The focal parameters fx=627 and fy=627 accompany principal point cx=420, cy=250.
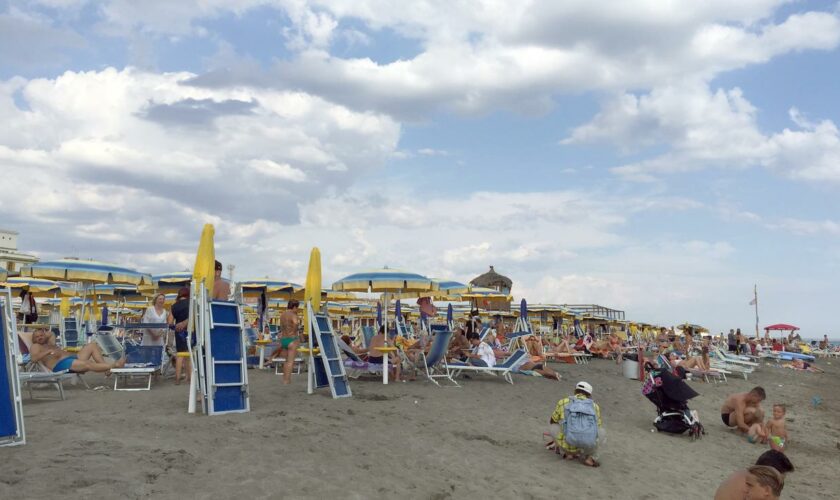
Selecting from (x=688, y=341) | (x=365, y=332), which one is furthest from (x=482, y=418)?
(x=688, y=341)

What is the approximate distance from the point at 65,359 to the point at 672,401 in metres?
7.83

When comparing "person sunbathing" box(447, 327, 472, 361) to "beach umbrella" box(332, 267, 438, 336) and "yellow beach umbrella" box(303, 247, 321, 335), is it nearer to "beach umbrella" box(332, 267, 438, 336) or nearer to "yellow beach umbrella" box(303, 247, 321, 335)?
"beach umbrella" box(332, 267, 438, 336)

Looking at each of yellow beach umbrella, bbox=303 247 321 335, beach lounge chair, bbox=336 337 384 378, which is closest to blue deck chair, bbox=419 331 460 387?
beach lounge chair, bbox=336 337 384 378

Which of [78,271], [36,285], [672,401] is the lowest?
[672,401]

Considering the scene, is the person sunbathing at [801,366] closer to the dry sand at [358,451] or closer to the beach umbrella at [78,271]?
the dry sand at [358,451]

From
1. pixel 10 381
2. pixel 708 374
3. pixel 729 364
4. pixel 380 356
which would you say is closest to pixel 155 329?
pixel 380 356

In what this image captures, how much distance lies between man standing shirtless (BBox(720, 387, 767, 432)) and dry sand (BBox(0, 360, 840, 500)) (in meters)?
0.24

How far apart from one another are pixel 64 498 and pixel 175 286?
12.3m

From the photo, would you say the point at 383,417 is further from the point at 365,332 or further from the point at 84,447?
the point at 365,332

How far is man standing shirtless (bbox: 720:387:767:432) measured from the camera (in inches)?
328

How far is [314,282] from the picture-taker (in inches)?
336

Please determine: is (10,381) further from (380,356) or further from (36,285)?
(36,285)

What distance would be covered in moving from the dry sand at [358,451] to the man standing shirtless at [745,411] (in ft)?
0.80

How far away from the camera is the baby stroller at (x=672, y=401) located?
762 cm
